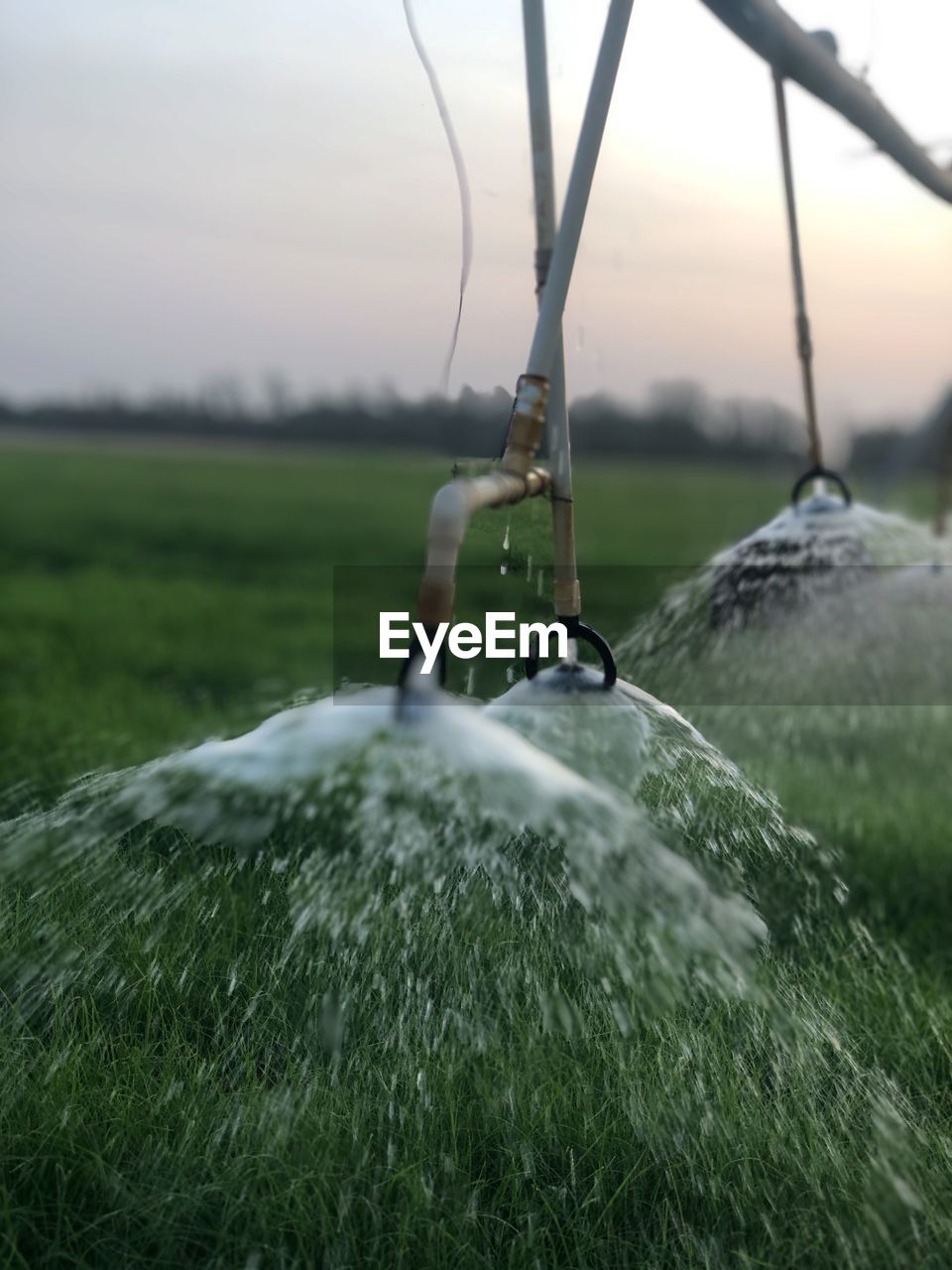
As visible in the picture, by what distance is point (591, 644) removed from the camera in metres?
1.57

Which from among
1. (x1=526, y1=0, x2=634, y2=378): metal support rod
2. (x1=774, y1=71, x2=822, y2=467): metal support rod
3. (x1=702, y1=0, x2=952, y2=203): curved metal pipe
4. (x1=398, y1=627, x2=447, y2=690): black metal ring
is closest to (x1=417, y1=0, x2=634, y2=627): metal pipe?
(x1=526, y1=0, x2=634, y2=378): metal support rod

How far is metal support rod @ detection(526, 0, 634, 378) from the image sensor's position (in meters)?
1.44

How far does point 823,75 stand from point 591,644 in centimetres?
119

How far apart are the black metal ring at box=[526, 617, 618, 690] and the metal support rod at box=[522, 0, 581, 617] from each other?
0.01 metres

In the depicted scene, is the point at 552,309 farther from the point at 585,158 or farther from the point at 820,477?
the point at 820,477

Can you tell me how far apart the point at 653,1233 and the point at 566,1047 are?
356 mm

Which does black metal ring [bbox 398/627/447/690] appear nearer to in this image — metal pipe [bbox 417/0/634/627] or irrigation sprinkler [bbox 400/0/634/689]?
irrigation sprinkler [bbox 400/0/634/689]

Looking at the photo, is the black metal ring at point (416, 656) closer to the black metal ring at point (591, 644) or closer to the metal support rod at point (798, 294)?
the black metal ring at point (591, 644)

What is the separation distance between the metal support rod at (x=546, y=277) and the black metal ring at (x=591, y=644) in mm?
14

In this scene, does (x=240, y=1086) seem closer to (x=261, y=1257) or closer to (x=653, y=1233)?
(x=261, y=1257)

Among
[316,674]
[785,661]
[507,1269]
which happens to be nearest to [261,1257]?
[507,1269]

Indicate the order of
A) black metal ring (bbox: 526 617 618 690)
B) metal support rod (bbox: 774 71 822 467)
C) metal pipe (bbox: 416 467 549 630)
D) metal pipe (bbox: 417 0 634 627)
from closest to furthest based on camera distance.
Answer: metal pipe (bbox: 416 467 549 630)
metal pipe (bbox: 417 0 634 627)
black metal ring (bbox: 526 617 618 690)
metal support rod (bbox: 774 71 822 467)

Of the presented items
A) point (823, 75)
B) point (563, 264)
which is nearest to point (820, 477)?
point (823, 75)

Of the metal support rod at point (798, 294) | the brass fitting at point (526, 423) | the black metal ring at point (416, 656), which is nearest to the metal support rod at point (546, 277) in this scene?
the brass fitting at point (526, 423)
